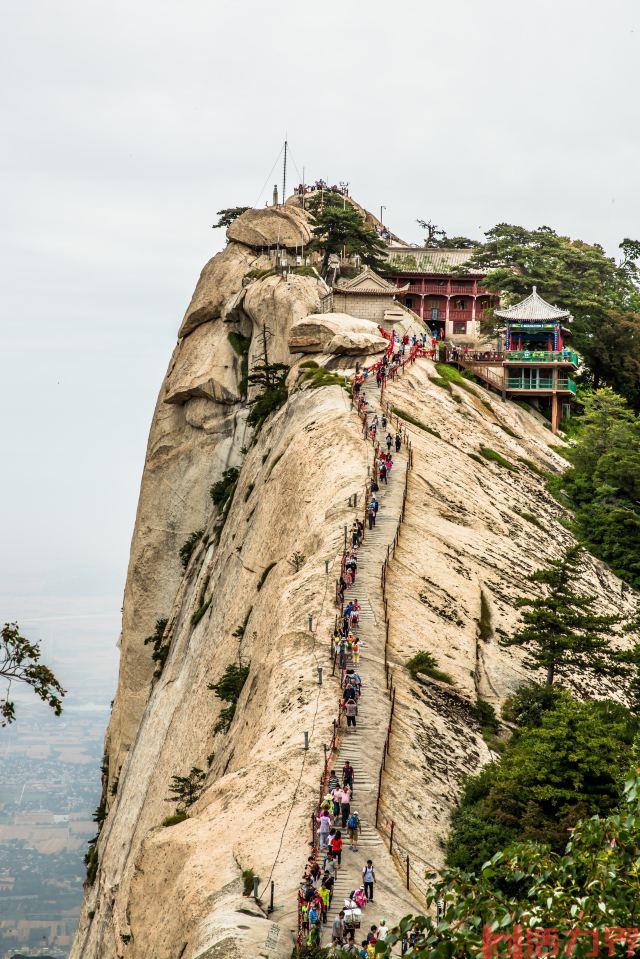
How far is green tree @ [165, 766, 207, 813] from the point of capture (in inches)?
1752

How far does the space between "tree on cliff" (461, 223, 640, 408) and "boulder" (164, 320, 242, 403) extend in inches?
831

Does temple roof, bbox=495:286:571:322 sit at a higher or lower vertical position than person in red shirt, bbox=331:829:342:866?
higher

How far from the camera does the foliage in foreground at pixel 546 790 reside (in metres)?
32.2

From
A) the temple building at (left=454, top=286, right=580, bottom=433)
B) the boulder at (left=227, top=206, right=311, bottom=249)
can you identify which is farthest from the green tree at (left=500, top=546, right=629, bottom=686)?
the boulder at (left=227, top=206, right=311, bottom=249)

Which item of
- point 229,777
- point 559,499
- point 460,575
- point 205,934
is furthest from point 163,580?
point 205,934

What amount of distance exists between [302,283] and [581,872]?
62549 millimetres

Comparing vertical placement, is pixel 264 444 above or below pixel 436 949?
above

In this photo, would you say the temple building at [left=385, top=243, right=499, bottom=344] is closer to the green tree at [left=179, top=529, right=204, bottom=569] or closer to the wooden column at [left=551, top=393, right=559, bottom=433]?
the wooden column at [left=551, top=393, right=559, bottom=433]

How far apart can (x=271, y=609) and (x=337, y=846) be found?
17557 mm

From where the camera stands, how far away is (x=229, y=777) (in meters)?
35.3

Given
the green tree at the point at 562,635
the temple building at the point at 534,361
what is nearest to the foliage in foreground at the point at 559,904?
the green tree at the point at 562,635

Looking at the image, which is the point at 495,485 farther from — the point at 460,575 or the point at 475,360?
the point at 475,360

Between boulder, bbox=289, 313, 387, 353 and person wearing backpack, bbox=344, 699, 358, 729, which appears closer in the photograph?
person wearing backpack, bbox=344, 699, 358, 729

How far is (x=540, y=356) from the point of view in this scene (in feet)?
268
